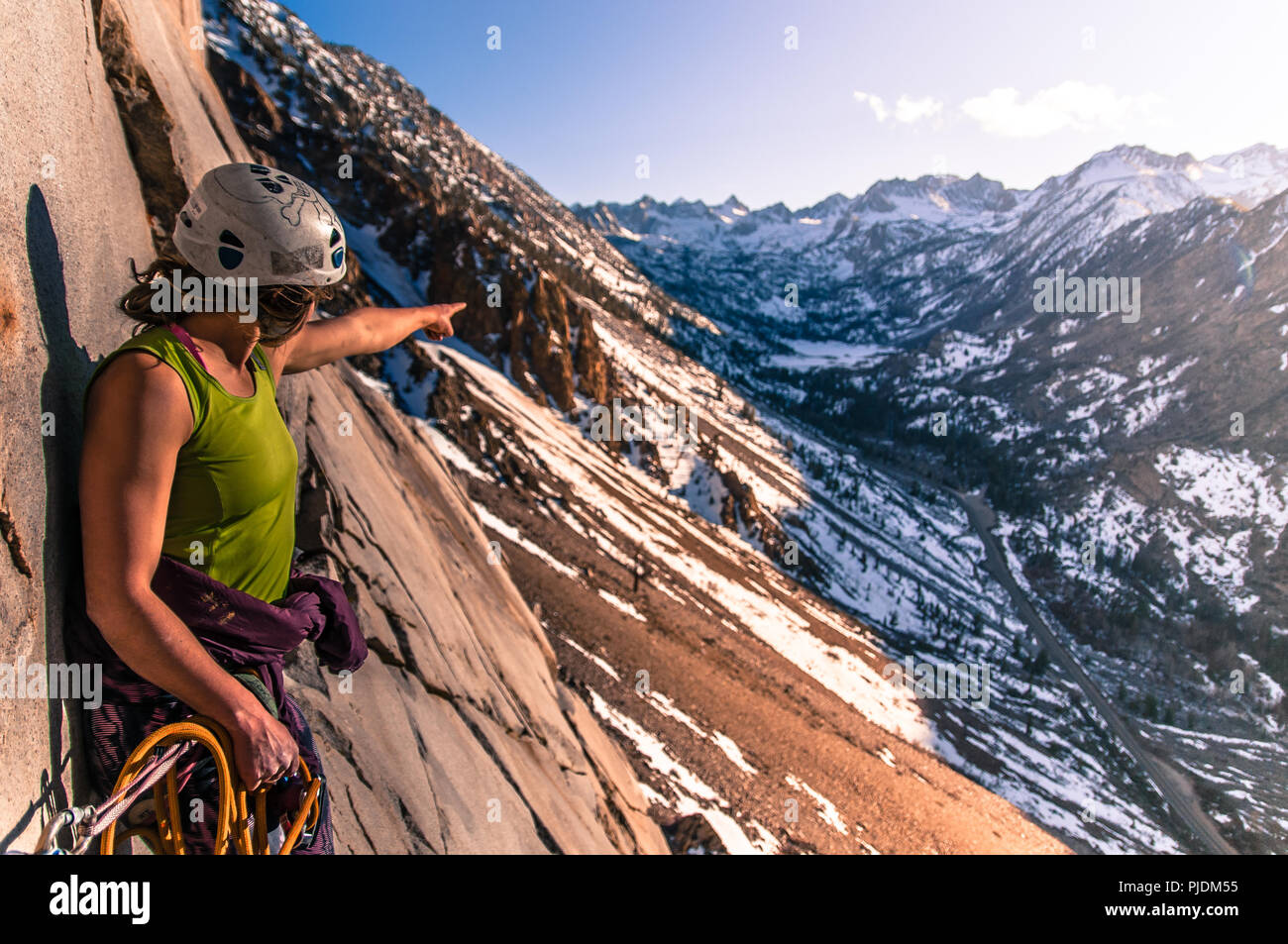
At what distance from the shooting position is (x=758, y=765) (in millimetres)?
25500

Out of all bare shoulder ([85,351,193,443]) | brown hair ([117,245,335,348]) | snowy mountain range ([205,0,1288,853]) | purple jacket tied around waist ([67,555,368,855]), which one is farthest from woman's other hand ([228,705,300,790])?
snowy mountain range ([205,0,1288,853])

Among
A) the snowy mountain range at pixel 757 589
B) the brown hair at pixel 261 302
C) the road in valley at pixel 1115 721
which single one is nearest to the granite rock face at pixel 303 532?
the brown hair at pixel 261 302

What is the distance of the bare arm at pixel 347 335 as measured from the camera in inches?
155

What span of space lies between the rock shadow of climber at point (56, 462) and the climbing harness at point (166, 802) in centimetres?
27

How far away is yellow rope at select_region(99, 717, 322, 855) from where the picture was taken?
97.2 inches

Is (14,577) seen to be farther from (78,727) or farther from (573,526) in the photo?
(573,526)

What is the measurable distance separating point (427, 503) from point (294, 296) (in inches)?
522

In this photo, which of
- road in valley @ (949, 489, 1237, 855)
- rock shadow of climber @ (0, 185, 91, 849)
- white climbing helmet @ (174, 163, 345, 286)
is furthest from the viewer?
road in valley @ (949, 489, 1237, 855)

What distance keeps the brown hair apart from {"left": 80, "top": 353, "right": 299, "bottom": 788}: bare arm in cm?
56

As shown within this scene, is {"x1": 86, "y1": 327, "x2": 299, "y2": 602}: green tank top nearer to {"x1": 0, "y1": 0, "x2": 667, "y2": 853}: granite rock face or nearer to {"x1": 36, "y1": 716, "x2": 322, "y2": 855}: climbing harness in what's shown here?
{"x1": 36, "y1": 716, "x2": 322, "y2": 855}: climbing harness

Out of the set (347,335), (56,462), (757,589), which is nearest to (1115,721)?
(757,589)

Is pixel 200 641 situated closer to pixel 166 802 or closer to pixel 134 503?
pixel 166 802

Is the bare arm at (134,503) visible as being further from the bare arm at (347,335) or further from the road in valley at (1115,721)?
the road in valley at (1115,721)

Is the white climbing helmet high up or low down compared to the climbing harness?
up
